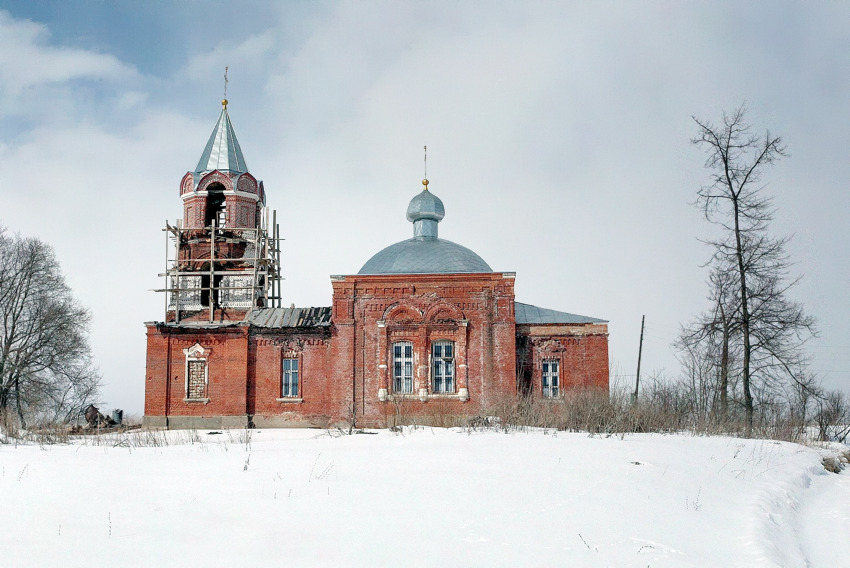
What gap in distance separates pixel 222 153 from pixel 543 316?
47.0 feet

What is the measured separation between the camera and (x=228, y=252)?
3148 cm

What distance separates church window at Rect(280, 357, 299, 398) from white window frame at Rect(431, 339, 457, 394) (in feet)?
15.9

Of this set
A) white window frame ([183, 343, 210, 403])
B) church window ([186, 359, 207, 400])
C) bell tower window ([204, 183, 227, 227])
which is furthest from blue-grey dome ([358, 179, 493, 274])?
church window ([186, 359, 207, 400])

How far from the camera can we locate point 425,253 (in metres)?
29.3

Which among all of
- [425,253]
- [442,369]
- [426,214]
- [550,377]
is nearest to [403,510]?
[442,369]

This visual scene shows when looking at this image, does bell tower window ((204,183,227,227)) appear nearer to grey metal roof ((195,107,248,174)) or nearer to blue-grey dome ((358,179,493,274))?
grey metal roof ((195,107,248,174))

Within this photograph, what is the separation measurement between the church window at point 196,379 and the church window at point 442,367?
7.90m

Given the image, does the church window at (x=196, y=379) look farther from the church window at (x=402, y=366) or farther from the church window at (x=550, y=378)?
the church window at (x=550, y=378)

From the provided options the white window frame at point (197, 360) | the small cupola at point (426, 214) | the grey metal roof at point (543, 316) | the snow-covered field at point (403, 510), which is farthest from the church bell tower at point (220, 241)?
the snow-covered field at point (403, 510)

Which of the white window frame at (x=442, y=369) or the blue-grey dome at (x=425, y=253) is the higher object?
the blue-grey dome at (x=425, y=253)

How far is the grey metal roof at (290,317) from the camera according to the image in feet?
92.3

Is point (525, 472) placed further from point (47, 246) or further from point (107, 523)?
point (47, 246)

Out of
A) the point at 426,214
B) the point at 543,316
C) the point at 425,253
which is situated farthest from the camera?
the point at 426,214

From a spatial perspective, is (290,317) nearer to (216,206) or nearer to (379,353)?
(379,353)
